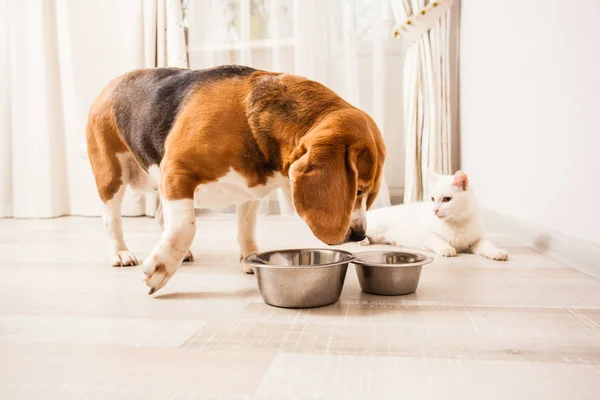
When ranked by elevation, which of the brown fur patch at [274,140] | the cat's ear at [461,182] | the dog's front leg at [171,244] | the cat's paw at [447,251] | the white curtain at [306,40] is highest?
the white curtain at [306,40]

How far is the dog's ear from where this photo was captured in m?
1.31

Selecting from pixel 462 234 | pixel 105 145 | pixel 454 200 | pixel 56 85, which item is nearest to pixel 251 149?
pixel 105 145

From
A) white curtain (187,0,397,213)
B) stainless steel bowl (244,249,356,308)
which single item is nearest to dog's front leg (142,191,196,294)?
stainless steel bowl (244,249,356,308)

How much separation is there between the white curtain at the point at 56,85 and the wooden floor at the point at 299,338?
239cm

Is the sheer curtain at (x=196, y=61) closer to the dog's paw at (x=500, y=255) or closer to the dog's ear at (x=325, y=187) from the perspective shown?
the dog's paw at (x=500, y=255)

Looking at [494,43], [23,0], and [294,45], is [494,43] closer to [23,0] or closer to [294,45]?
[294,45]

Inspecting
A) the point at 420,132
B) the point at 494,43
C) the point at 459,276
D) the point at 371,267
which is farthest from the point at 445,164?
the point at 371,267

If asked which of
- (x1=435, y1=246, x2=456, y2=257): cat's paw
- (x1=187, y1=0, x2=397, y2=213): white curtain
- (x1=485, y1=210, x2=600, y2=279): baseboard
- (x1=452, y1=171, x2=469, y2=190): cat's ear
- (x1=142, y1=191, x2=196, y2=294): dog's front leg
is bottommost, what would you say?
(x1=435, y1=246, x2=456, y2=257): cat's paw

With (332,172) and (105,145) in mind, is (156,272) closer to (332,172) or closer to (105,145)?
(332,172)

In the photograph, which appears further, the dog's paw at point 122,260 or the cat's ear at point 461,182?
the cat's ear at point 461,182

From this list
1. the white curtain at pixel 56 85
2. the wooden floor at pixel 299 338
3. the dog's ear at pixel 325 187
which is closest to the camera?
the wooden floor at pixel 299 338

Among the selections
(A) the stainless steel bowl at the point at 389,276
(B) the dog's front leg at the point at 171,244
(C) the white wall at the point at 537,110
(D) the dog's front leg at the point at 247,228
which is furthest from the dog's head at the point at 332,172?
(C) the white wall at the point at 537,110

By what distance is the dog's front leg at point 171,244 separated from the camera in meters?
1.51

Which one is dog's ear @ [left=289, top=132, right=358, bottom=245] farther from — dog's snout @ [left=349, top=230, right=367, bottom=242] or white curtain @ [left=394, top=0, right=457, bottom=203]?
white curtain @ [left=394, top=0, right=457, bottom=203]
